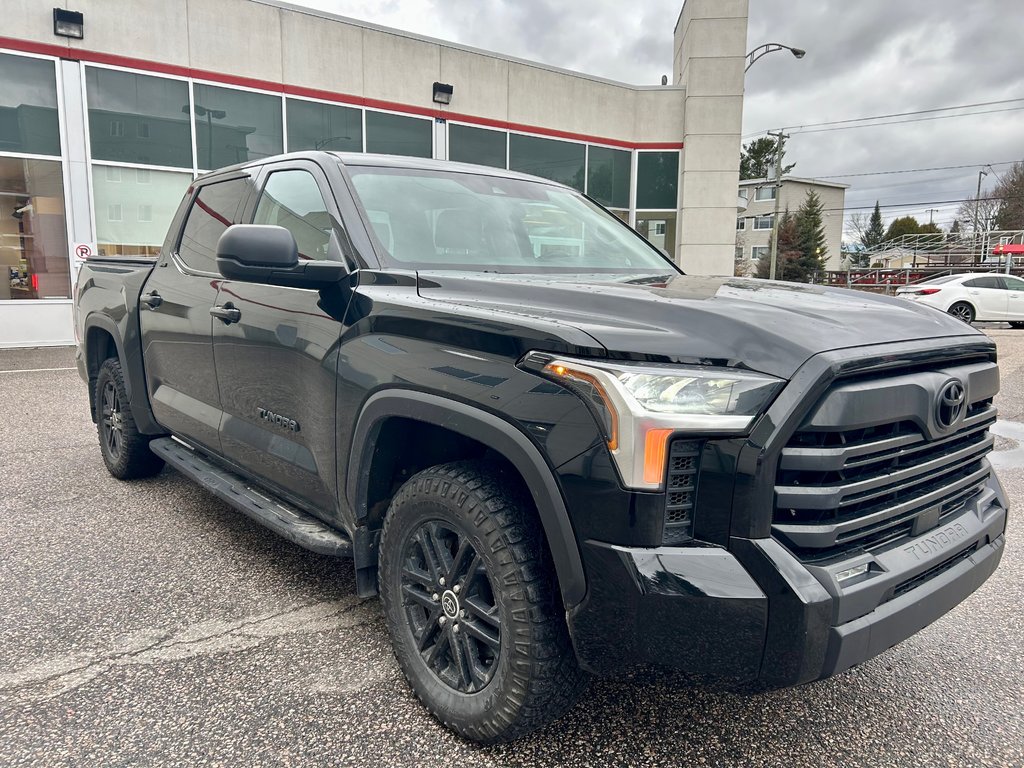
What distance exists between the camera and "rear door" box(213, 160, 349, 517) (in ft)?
8.55

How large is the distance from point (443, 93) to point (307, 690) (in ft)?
48.3

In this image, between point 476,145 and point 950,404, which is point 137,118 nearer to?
point 476,145

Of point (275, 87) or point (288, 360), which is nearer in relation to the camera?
point (288, 360)

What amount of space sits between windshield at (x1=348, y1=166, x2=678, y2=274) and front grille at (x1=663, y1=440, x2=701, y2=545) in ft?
4.21

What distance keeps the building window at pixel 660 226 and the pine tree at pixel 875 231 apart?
81228mm

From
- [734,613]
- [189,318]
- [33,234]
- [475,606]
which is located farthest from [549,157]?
[734,613]

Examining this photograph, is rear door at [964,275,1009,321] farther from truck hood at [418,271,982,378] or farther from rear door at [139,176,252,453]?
rear door at [139,176,252,453]

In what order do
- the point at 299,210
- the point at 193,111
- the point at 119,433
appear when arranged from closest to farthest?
the point at 299,210, the point at 119,433, the point at 193,111

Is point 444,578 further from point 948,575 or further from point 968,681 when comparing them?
point 968,681

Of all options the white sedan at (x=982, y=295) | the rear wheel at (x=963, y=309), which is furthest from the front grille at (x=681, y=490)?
the rear wheel at (x=963, y=309)

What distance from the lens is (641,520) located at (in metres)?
1.67

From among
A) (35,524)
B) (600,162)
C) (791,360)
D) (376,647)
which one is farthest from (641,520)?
(600,162)

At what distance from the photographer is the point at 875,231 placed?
90.6 meters

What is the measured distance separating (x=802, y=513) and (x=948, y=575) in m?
0.62
